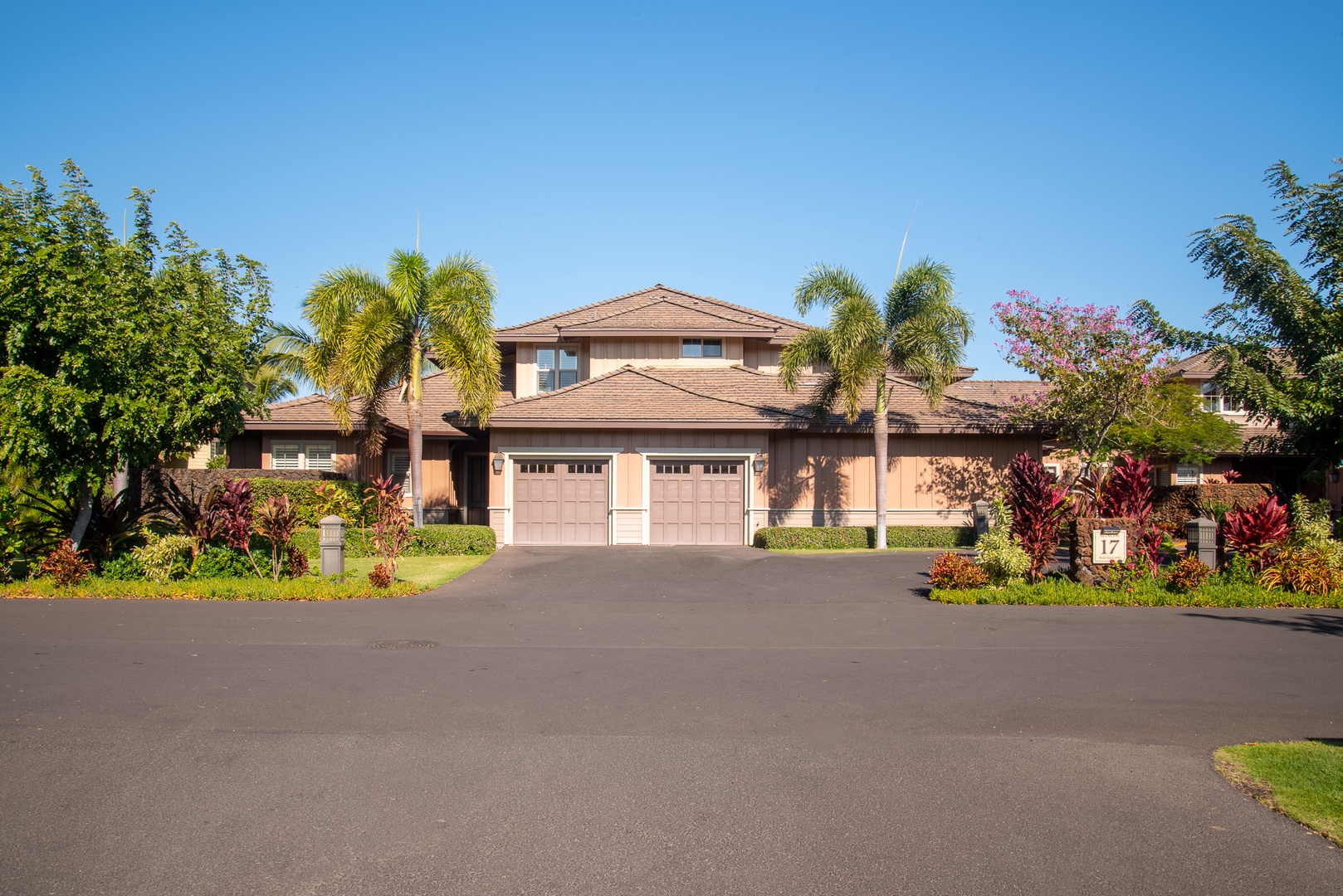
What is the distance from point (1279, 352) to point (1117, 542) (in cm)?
985

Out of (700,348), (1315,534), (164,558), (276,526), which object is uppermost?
(700,348)

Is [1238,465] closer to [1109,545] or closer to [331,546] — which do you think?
[1109,545]

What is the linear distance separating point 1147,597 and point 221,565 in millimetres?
14524

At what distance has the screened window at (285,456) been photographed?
2630 centimetres

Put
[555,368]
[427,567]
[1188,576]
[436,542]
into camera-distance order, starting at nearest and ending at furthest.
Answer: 1. [1188,576]
2. [427,567]
3. [436,542]
4. [555,368]

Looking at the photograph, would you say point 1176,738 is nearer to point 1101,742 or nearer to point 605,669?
point 1101,742

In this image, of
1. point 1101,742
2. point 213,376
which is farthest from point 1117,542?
point 213,376

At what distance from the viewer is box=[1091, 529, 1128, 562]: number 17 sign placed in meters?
14.7

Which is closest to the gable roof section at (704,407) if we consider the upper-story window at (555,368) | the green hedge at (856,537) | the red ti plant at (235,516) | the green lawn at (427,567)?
the green hedge at (856,537)

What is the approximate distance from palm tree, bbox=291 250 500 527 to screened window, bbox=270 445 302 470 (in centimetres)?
622

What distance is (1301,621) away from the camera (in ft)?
39.3

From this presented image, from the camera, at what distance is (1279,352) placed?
68.6 ft

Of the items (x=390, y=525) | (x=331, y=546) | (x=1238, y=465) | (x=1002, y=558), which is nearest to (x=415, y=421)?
(x=390, y=525)

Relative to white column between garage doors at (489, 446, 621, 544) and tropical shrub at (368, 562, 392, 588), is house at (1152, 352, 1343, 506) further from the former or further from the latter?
tropical shrub at (368, 562, 392, 588)
